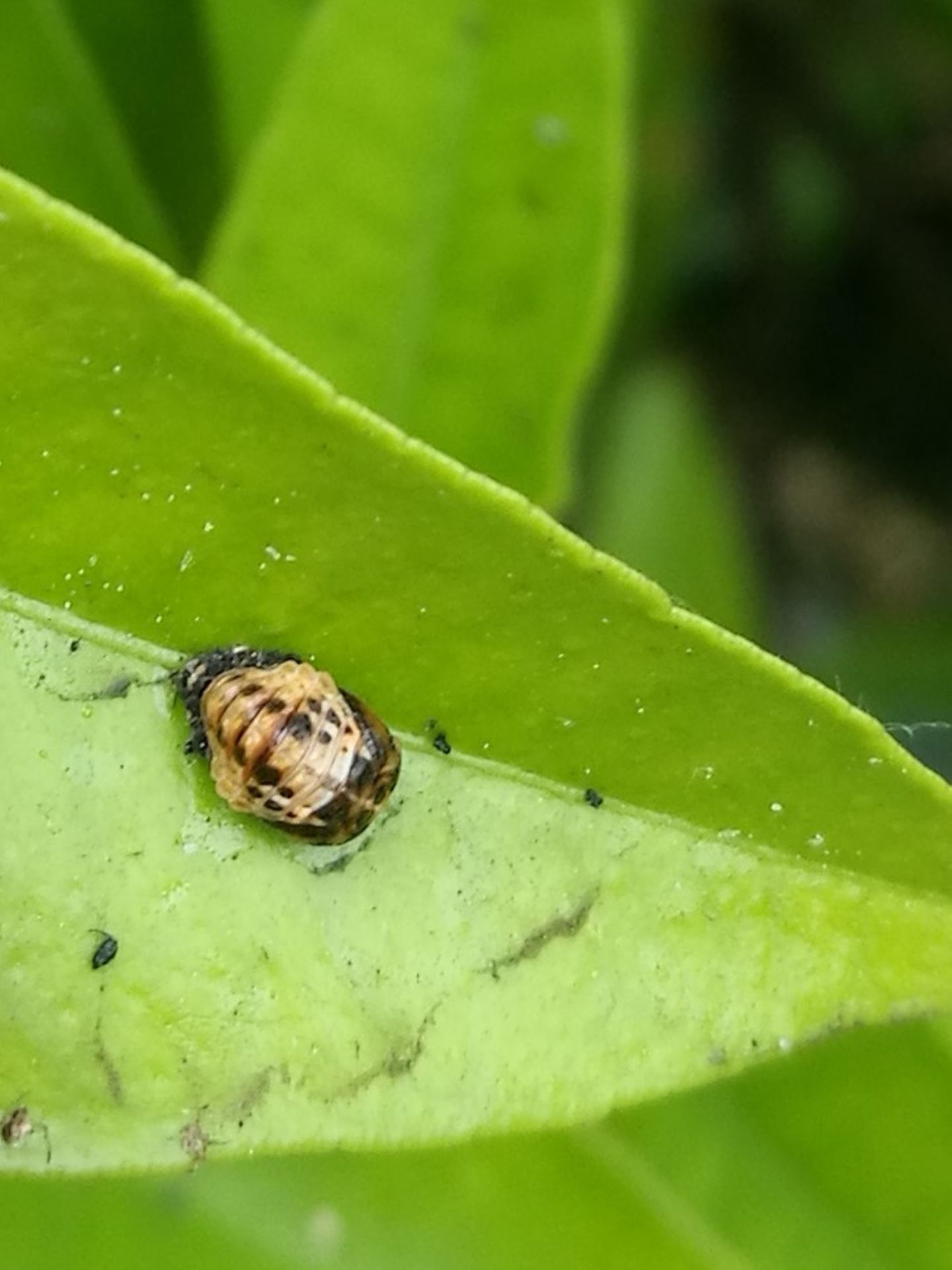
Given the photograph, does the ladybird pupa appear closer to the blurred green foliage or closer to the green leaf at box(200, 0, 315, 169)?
the blurred green foliage

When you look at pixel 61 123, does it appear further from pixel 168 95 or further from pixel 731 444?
pixel 731 444

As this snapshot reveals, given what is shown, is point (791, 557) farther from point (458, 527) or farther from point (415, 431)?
point (458, 527)

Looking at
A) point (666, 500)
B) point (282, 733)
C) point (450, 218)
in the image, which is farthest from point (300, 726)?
point (666, 500)

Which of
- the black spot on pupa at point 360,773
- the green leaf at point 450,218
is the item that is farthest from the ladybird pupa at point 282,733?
the green leaf at point 450,218

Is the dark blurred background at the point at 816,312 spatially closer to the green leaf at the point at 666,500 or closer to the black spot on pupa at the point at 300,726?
the green leaf at the point at 666,500

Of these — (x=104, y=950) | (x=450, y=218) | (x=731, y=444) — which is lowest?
(x=731, y=444)

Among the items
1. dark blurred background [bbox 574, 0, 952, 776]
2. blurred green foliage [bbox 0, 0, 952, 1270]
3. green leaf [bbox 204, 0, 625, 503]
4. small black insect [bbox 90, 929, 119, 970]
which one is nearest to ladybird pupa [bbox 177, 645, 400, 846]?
small black insect [bbox 90, 929, 119, 970]

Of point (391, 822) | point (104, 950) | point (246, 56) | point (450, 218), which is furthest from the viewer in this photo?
point (246, 56)
